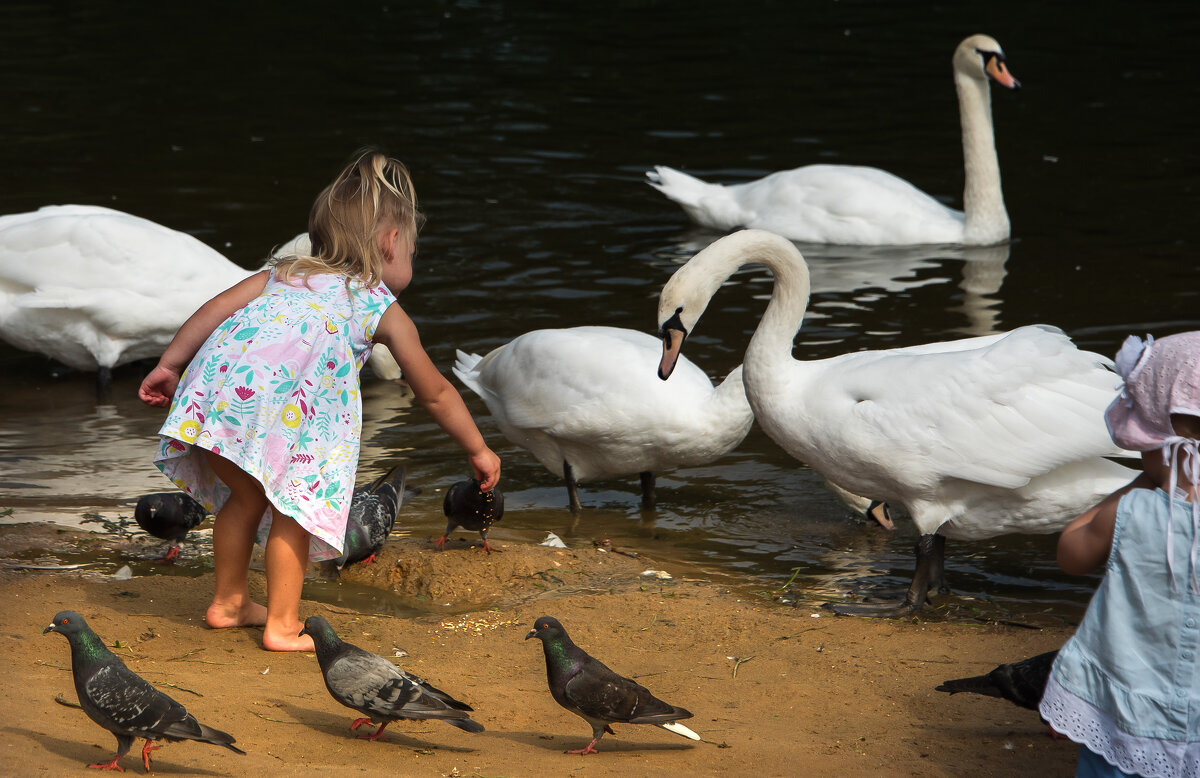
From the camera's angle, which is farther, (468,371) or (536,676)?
(468,371)

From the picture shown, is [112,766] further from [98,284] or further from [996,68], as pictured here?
[996,68]

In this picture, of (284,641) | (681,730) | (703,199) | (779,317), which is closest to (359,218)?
(284,641)

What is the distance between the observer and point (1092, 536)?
3.38 m

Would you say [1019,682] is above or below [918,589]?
above

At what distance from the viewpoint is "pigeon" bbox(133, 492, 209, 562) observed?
585 centimetres

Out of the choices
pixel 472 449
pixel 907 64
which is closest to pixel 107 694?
pixel 472 449

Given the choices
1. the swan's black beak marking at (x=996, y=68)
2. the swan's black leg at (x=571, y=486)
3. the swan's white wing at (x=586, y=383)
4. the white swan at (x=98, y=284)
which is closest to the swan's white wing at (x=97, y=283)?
the white swan at (x=98, y=284)

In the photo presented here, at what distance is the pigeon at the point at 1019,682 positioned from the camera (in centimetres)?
402

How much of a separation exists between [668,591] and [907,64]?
1567 cm

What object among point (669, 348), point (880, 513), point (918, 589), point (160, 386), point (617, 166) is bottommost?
point (880, 513)

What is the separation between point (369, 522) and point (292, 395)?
1.30 metres

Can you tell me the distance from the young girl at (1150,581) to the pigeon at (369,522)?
317 centimetres

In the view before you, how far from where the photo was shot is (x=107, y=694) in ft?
11.7

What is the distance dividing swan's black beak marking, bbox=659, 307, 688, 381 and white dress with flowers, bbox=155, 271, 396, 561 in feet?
5.61
